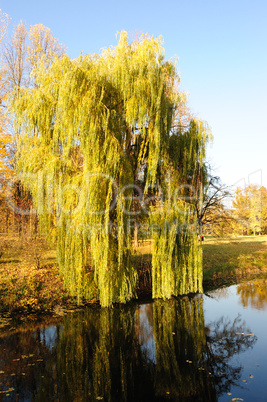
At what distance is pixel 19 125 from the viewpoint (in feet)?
31.9

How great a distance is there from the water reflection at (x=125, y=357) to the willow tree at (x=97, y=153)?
3.45ft

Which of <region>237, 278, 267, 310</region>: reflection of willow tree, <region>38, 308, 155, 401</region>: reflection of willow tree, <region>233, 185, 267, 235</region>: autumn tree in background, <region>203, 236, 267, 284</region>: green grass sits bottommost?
<region>38, 308, 155, 401</region>: reflection of willow tree

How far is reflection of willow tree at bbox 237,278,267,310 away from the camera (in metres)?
10.5

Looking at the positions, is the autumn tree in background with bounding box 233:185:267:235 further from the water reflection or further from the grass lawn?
the water reflection

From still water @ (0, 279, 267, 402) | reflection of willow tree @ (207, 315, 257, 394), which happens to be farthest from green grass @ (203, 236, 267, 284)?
reflection of willow tree @ (207, 315, 257, 394)

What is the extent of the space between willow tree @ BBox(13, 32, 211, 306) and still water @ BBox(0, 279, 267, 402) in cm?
97

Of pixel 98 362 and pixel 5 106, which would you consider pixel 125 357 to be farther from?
pixel 5 106

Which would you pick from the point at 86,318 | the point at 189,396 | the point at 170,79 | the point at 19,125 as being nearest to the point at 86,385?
the point at 189,396

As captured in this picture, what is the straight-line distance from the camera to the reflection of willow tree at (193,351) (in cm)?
539

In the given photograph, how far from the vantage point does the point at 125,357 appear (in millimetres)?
6617

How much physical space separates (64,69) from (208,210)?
8514 millimetres

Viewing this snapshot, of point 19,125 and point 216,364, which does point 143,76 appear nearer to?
point 19,125

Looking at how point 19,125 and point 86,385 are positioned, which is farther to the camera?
point 19,125

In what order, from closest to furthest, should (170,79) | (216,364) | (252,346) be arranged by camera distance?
(216,364)
(252,346)
(170,79)
